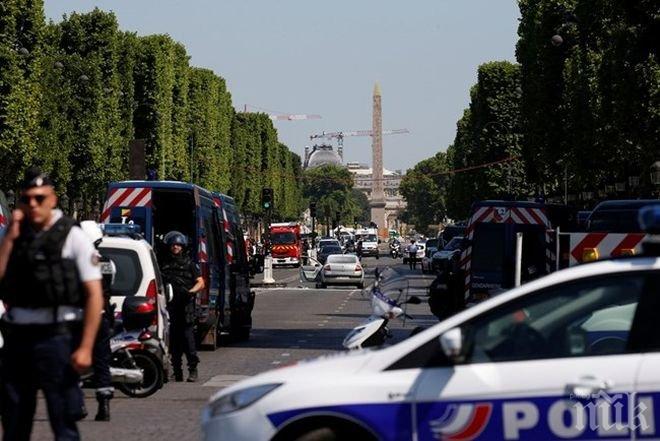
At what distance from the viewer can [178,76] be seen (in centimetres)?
8894

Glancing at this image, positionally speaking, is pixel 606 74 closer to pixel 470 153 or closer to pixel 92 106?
pixel 92 106

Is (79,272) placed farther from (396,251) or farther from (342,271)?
(396,251)

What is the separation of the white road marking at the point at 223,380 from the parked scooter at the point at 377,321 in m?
4.62

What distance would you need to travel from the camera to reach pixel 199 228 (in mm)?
25234

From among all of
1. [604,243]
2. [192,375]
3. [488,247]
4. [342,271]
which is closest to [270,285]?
[342,271]

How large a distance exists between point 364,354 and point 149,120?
73164 millimetres

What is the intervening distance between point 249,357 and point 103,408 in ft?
29.0

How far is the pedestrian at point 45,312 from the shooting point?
31.5 feet

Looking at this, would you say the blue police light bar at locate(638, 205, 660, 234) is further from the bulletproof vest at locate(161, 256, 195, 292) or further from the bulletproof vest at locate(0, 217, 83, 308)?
the bulletproof vest at locate(161, 256, 195, 292)

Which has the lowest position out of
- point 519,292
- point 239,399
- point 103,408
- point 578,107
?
point 103,408

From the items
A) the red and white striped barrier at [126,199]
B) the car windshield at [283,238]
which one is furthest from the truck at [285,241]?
the red and white striped barrier at [126,199]

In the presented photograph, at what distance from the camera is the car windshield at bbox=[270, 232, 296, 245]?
98875 millimetres

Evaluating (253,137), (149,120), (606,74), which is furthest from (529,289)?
(253,137)

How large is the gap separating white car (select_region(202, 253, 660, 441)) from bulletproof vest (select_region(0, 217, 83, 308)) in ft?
3.57
